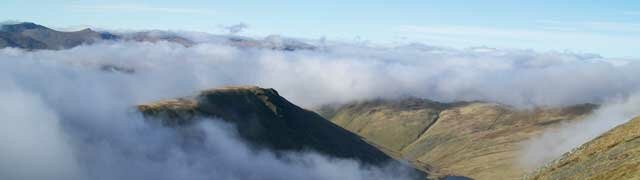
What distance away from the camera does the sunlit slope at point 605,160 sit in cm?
6619

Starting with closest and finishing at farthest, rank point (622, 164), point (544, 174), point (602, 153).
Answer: point (622, 164) → point (602, 153) → point (544, 174)

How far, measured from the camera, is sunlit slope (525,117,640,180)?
66188mm

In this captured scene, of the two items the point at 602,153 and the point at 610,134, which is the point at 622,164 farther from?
the point at 610,134

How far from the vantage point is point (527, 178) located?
93312 mm

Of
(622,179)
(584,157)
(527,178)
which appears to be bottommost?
(527,178)

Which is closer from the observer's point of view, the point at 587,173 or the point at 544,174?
the point at 587,173

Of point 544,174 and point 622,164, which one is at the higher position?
point 622,164

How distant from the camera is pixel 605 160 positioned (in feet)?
249

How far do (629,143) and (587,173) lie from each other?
27.4ft

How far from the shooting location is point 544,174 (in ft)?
288

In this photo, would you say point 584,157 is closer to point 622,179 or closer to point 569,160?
point 569,160

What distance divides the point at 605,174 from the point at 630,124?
28.5 meters

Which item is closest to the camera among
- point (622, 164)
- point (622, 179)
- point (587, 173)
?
point (622, 179)

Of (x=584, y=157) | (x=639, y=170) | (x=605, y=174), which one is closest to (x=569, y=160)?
(x=584, y=157)
